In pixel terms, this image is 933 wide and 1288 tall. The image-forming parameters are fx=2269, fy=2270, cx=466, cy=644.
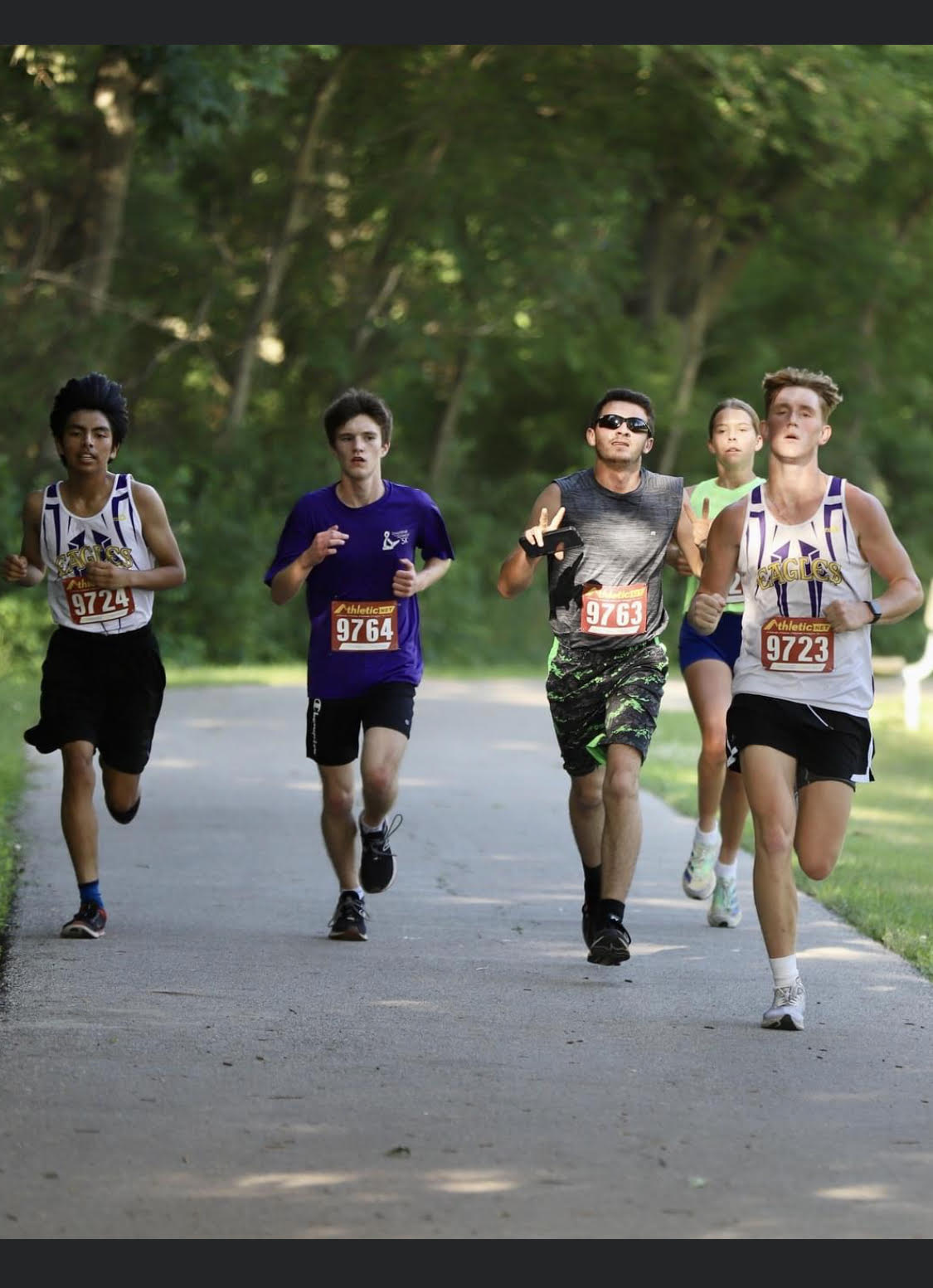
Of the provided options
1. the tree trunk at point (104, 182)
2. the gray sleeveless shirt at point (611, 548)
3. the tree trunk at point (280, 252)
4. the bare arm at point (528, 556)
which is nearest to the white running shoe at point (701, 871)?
the gray sleeveless shirt at point (611, 548)

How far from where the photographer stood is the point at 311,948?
28.7 feet

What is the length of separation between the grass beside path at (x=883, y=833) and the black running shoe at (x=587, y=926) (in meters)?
1.24

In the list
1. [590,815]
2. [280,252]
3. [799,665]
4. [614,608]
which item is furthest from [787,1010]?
[280,252]

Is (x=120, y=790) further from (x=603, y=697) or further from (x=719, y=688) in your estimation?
(x=719, y=688)

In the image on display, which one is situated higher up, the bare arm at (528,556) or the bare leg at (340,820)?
the bare arm at (528,556)

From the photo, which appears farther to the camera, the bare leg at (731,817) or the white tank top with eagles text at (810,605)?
the bare leg at (731,817)

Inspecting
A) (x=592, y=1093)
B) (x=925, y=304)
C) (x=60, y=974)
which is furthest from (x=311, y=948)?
(x=925, y=304)

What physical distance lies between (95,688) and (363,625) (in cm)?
108

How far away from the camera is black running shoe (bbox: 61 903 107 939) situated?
8750 millimetres

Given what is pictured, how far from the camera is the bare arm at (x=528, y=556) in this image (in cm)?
837

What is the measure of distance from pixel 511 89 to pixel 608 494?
2610 centimetres

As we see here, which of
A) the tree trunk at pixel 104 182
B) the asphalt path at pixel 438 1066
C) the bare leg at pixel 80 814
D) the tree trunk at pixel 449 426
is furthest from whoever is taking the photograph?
the tree trunk at pixel 449 426

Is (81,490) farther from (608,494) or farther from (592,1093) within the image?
(592,1093)

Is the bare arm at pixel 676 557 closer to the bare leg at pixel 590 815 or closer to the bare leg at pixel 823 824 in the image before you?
the bare leg at pixel 590 815
